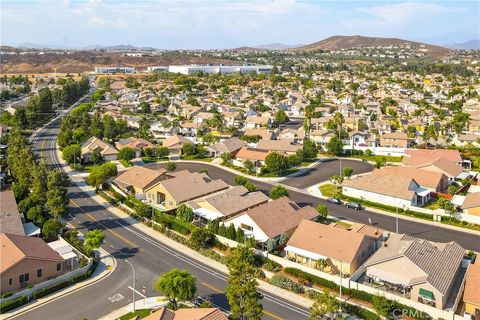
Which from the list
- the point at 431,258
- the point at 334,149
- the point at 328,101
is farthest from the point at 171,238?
the point at 328,101

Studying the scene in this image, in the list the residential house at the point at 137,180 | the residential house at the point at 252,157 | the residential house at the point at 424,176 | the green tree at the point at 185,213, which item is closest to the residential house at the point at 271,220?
the green tree at the point at 185,213

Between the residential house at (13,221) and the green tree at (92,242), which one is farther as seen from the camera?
the residential house at (13,221)

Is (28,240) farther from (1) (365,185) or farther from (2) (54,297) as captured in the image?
(1) (365,185)

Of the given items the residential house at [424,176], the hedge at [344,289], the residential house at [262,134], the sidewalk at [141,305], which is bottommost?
the sidewalk at [141,305]

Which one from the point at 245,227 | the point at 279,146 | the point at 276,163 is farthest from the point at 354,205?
the point at 279,146

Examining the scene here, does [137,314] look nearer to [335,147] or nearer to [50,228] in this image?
[50,228]

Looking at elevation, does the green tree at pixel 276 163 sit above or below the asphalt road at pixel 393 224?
above

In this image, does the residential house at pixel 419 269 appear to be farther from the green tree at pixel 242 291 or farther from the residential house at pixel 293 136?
the residential house at pixel 293 136
